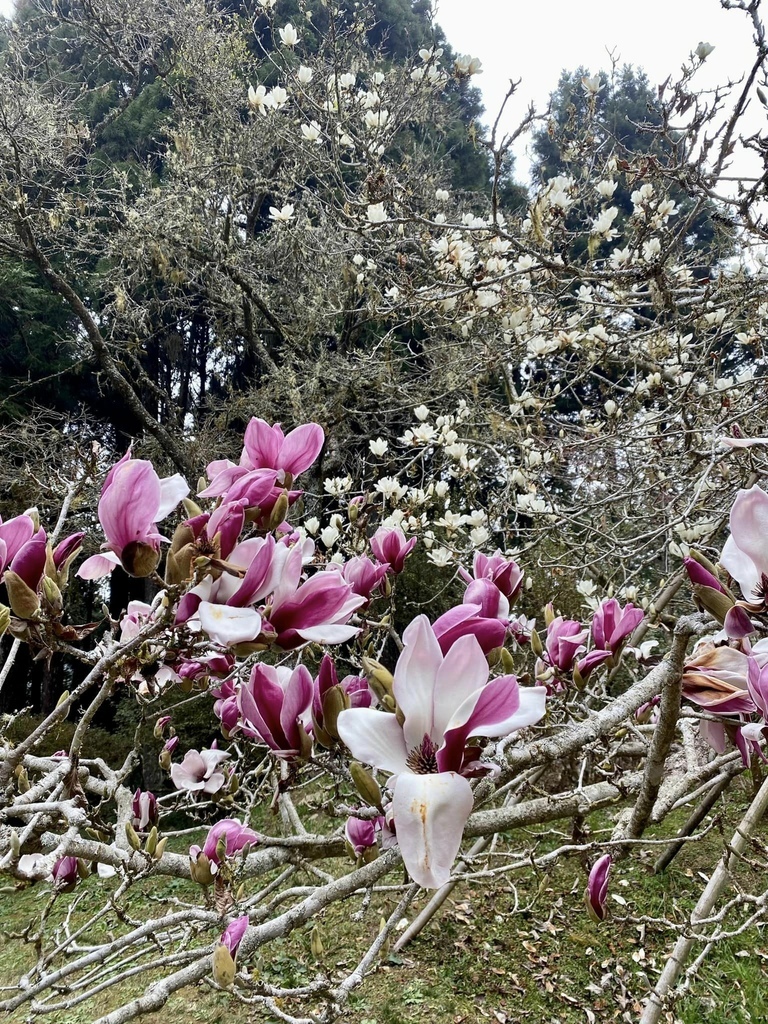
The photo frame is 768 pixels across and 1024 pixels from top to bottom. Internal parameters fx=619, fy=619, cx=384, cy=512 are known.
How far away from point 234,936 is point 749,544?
0.76 m

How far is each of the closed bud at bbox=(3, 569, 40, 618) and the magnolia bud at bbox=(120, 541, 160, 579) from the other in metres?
0.09

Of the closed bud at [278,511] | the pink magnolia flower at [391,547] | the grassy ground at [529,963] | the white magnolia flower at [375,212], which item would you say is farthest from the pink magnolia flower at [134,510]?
the white magnolia flower at [375,212]

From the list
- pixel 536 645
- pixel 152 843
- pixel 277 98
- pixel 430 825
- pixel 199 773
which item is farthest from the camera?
pixel 277 98

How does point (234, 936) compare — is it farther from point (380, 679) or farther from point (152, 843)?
point (380, 679)

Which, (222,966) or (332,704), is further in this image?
(222,966)

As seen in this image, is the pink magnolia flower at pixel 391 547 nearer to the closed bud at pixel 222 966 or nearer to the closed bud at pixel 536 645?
the closed bud at pixel 536 645

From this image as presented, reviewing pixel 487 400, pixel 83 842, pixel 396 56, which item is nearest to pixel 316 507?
pixel 487 400

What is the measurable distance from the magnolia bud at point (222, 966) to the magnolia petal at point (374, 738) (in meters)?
0.46

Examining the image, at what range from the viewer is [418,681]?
1.51 feet

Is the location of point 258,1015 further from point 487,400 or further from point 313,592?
point 487,400

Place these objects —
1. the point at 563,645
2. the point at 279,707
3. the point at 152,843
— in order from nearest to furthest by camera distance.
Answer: the point at 279,707
the point at 152,843
the point at 563,645

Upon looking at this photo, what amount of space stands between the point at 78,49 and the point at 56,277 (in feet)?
17.8

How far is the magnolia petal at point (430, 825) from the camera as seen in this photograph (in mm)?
384

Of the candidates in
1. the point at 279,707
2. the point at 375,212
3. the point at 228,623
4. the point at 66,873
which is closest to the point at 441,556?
the point at 375,212
